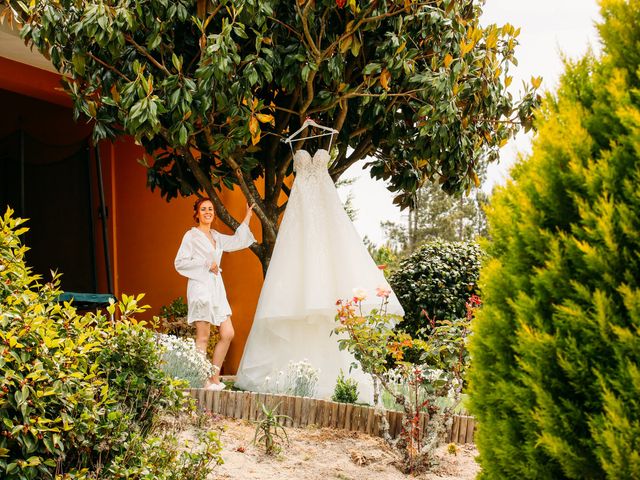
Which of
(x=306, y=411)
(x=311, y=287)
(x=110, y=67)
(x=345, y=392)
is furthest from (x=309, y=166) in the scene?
(x=306, y=411)

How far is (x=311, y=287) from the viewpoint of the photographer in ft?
19.7

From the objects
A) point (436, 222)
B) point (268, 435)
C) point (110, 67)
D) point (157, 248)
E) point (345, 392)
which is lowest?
point (268, 435)

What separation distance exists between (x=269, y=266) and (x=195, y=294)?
0.67m

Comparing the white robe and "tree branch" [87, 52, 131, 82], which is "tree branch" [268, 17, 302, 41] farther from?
the white robe

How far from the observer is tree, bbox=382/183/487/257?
25.9m

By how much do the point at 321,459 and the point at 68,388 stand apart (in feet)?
5.81

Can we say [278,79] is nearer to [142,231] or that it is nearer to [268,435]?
[268,435]

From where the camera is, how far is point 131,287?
939cm

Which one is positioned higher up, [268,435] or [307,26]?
[307,26]

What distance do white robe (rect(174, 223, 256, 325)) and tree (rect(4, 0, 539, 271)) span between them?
487mm

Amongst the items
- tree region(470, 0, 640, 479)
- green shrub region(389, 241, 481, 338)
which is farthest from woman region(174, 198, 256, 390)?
tree region(470, 0, 640, 479)

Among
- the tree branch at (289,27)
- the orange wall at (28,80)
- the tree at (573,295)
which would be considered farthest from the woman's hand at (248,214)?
the tree at (573,295)

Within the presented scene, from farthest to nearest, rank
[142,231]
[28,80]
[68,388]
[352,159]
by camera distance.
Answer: [142,231] → [28,80] → [352,159] → [68,388]

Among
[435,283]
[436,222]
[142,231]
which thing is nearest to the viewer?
[435,283]
